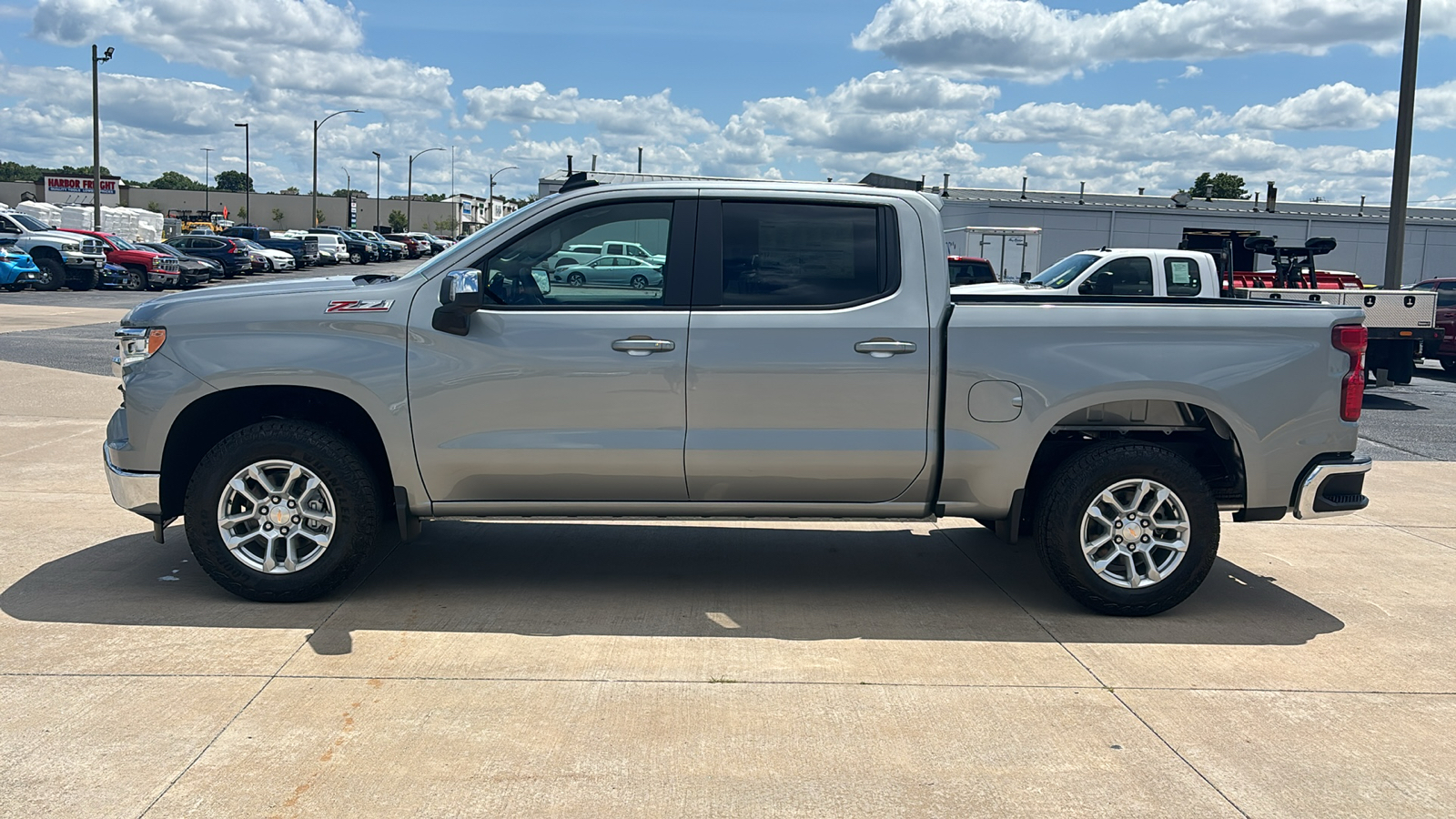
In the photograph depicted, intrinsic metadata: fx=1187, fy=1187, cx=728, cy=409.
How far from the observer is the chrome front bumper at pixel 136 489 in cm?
536

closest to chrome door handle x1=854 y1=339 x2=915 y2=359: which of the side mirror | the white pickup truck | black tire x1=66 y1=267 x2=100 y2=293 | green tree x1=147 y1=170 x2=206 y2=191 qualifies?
the side mirror

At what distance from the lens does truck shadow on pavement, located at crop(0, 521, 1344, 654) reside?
5.31 metres

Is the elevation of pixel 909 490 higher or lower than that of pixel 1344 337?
lower

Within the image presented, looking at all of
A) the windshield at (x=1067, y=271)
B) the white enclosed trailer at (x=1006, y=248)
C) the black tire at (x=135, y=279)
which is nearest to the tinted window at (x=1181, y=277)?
the windshield at (x=1067, y=271)

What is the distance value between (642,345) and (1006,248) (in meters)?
32.3

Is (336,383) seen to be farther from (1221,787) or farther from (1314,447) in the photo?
(1314,447)

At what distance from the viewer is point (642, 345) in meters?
5.30

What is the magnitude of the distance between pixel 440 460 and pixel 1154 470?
3258 millimetres

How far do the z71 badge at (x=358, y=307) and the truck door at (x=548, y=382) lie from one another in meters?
0.14

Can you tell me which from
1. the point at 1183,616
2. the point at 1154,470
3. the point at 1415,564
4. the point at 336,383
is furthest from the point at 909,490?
the point at 1415,564

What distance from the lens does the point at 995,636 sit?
208 inches

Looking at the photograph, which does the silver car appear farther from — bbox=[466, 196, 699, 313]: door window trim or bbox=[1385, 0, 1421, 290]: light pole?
bbox=[1385, 0, 1421, 290]: light pole

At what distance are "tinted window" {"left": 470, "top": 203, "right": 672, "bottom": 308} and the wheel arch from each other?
0.92m

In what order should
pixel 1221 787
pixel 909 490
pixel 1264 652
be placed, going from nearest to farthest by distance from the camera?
pixel 1221 787 < pixel 1264 652 < pixel 909 490
